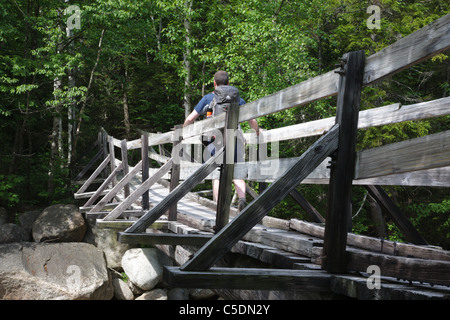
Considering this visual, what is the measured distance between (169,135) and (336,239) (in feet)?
12.7

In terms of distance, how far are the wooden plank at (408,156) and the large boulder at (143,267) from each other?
9.44 metres

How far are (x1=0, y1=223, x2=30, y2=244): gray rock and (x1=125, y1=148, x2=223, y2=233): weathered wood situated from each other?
26.3 ft

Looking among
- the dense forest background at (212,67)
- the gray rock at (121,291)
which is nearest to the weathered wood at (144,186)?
the gray rock at (121,291)

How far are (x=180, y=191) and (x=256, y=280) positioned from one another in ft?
6.26

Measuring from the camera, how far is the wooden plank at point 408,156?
7.41 ft

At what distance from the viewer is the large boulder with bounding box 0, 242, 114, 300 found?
9.43 metres

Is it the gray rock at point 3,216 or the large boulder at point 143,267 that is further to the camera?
the gray rock at point 3,216

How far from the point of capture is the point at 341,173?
2787 mm

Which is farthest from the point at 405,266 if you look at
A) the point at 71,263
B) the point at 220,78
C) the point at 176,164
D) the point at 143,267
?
the point at 143,267

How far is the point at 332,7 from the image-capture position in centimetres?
1733

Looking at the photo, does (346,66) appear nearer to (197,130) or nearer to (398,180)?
(398,180)

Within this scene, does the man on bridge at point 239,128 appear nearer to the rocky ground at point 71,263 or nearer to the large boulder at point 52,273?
the large boulder at point 52,273

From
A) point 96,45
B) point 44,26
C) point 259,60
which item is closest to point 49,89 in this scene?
point 96,45

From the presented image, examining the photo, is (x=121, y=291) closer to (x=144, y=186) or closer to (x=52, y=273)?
(x=52, y=273)
